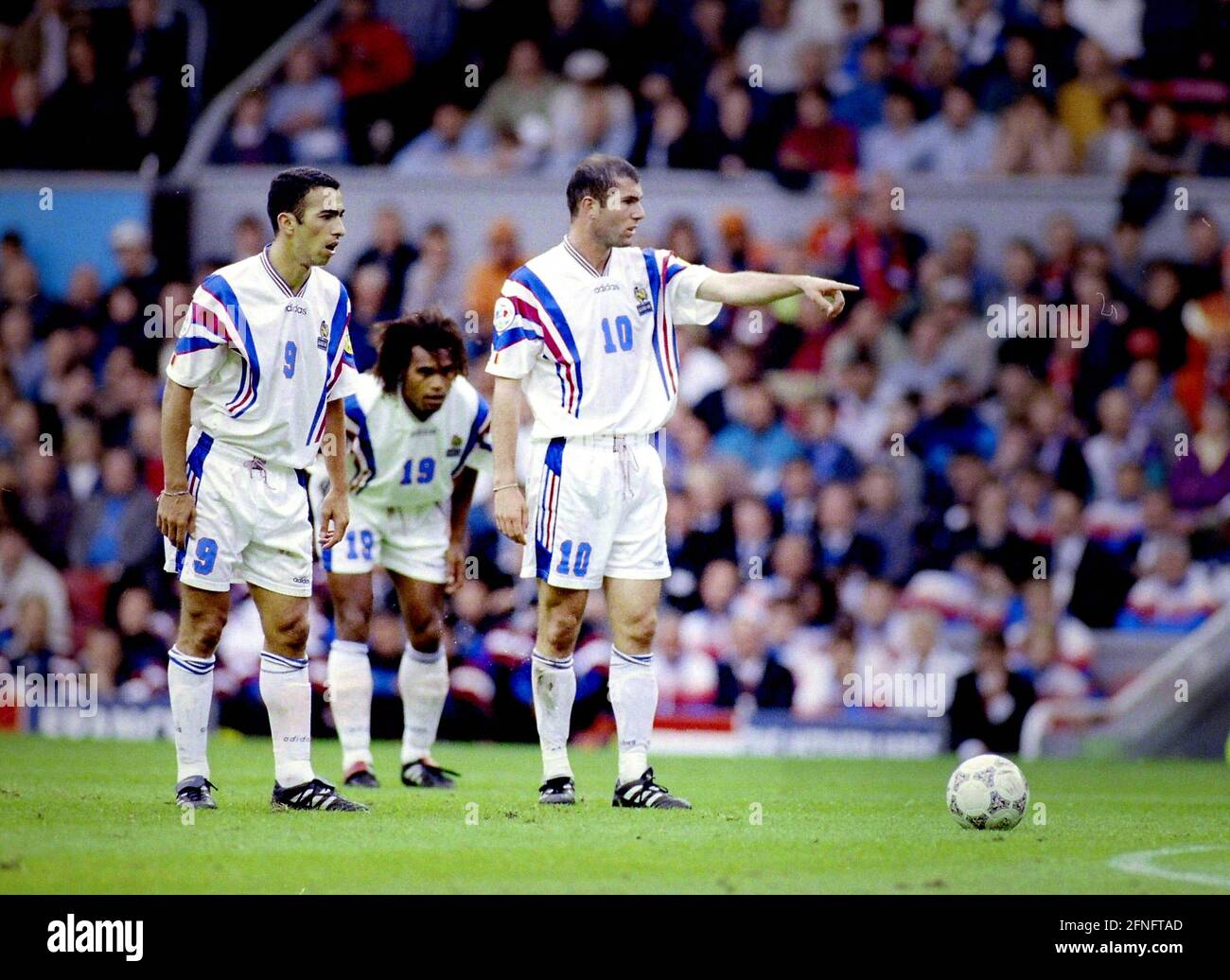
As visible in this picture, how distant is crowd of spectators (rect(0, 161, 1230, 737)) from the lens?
1405cm

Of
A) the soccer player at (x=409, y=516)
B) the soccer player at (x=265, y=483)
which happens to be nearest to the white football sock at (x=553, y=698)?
the soccer player at (x=265, y=483)

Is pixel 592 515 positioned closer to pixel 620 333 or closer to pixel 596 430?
pixel 596 430

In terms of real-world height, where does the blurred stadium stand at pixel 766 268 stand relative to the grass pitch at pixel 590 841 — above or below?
above

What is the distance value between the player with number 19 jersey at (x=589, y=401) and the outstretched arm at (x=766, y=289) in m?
0.09

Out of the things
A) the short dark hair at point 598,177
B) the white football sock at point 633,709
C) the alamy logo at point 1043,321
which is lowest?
the white football sock at point 633,709

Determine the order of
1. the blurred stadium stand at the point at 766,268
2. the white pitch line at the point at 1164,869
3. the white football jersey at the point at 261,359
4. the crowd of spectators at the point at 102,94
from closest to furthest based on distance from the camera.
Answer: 1. the white pitch line at the point at 1164,869
2. the white football jersey at the point at 261,359
3. the blurred stadium stand at the point at 766,268
4. the crowd of spectators at the point at 102,94

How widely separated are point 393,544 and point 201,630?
2138 mm

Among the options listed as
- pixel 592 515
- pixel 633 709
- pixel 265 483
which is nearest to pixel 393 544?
pixel 592 515

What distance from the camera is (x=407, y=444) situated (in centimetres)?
1007

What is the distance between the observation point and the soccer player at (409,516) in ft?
32.7

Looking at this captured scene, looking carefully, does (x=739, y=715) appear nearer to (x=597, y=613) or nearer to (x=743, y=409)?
(x=597, y=613)

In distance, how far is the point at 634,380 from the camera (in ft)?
28.8

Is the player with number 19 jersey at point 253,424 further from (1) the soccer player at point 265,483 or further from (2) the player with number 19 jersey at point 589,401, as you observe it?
(2) the player with number 19 jersey at point 589,401
